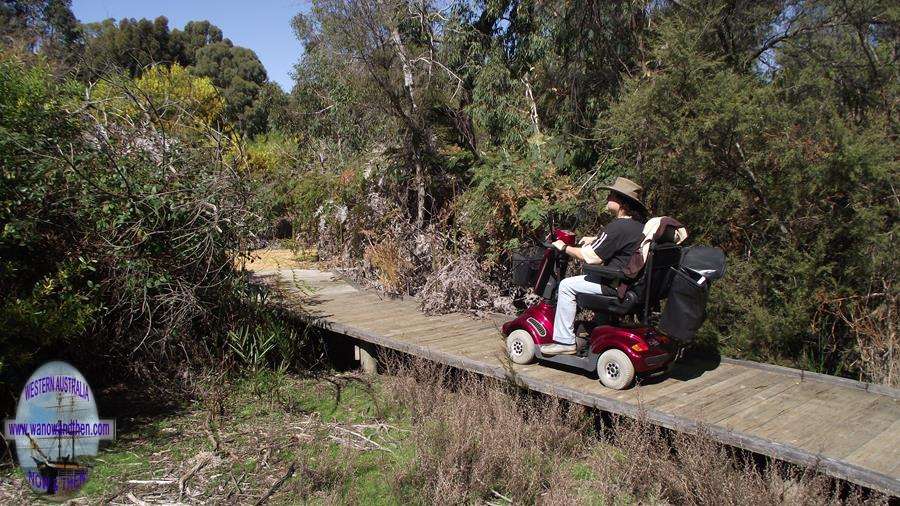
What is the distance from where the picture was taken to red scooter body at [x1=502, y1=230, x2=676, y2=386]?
4.77 metres

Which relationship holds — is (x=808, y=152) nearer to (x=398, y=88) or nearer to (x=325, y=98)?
(x=398, y=88)

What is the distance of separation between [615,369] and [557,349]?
1.93 ft

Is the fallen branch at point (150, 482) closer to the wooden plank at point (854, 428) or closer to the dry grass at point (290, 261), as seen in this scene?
the wooden plank at point (854, 428)

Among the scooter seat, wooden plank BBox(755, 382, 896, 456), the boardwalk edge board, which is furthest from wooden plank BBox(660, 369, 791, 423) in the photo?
the scooter seat

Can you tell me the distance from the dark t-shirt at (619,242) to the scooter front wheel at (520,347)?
1.02 m

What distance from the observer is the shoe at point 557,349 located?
5.27m

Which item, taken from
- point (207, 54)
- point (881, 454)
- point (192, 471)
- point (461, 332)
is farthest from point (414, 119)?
point (207, 54)

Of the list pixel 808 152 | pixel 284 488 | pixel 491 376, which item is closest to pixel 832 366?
pixel 808 152

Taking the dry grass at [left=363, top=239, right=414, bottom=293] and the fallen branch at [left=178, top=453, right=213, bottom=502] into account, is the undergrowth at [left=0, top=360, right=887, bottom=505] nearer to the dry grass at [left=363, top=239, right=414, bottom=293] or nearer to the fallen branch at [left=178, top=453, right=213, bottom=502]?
the fallen branch at [left=178, top=453, right=213, bottom=502]

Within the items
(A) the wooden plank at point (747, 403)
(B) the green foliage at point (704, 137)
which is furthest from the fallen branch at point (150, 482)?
(B) the green foliage at point (704, 137)

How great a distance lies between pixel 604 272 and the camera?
4.87 meters

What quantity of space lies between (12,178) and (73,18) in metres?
31.2

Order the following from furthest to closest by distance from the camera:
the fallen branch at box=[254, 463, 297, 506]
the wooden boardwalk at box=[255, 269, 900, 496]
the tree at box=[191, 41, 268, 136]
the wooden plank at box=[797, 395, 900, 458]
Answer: the tree at box=[191, 41, 268, 136] < the fallen branch at box=[254, 463, 297, 506] < the wooden plank at box=[797, 395, 900, 458] < the wooden boardwalk at box=[255, 269, 900, 496]

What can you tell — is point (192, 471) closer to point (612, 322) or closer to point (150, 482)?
point (150, 482)
